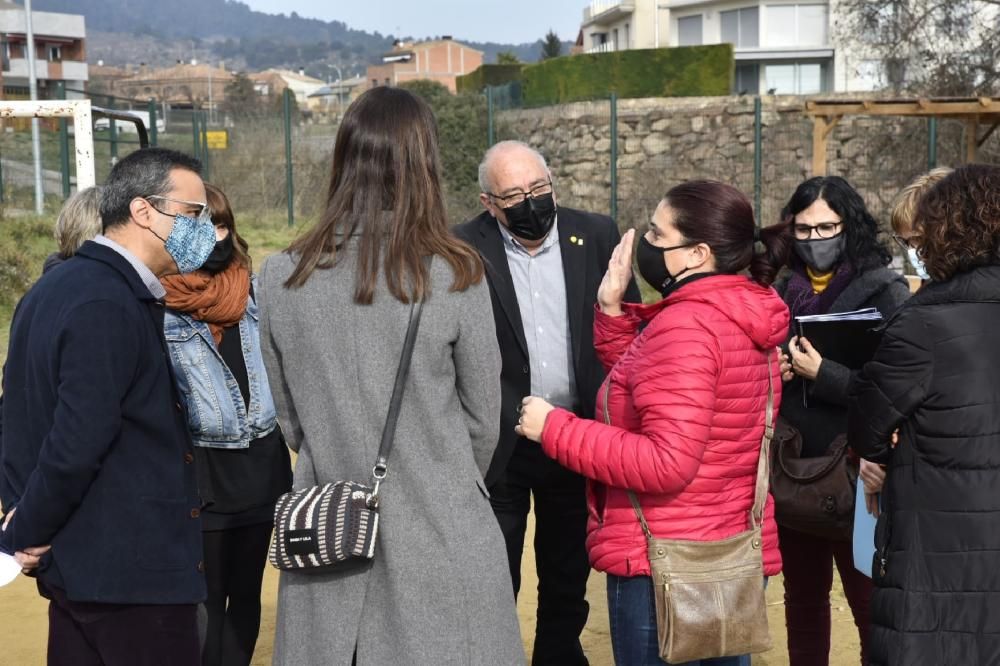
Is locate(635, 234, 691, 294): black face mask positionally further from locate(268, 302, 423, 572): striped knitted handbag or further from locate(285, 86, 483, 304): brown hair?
locate(268, 302, 423, 572): striped knitted handbag

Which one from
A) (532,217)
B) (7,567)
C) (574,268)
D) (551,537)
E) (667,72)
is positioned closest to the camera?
(7,567)

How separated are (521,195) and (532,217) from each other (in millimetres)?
91

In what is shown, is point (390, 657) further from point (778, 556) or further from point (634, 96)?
point (634, 96)

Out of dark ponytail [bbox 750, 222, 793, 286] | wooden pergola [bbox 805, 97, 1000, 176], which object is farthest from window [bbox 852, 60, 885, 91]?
dark ponytail [bbox 750, 222, 793, 286]

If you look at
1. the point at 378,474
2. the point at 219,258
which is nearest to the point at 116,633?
the point at 378,474

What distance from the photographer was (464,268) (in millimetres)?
2721

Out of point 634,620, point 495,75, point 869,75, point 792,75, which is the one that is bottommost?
point 634,620

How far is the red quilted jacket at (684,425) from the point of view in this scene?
2.78 metres

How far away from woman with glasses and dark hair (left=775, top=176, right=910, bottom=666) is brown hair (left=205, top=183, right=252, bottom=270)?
186 centimetres

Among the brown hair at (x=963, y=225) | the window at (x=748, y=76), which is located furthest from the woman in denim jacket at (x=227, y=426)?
the window at (x=748, y=76)

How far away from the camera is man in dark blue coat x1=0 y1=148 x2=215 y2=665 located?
2754mm

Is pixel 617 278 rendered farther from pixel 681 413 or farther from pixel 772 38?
pixel 772 38

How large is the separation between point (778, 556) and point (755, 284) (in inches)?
29.3

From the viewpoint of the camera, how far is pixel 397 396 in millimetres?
2668
